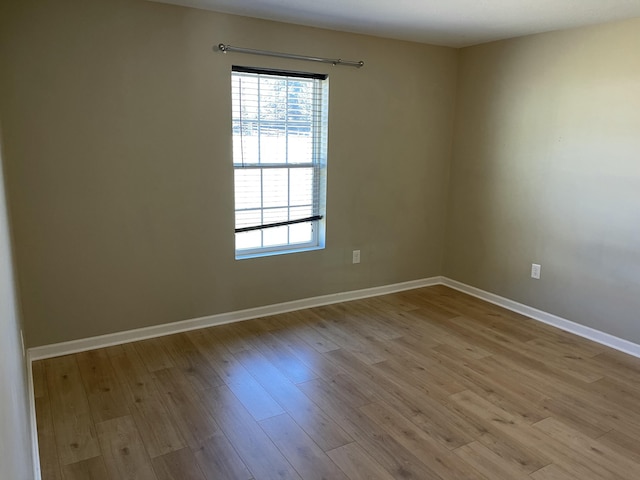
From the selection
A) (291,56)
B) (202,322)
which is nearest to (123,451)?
(202,322)

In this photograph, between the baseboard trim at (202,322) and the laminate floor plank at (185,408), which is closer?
the laminate floor plank at (185,408)

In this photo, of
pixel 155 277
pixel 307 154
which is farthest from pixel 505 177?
pixel 155 277

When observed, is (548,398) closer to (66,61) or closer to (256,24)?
(256,24)

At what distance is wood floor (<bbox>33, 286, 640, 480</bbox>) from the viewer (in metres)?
2.16

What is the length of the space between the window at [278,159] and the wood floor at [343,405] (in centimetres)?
75

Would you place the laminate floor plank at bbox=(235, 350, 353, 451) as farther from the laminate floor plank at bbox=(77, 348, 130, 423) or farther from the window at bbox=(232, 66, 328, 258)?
the window at bbox=(232, 66, 328, 258)

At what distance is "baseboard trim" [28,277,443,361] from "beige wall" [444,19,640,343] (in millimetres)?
922

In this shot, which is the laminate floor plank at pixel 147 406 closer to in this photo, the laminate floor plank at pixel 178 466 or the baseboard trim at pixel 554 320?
the laminate floor plank at pixel 178 466

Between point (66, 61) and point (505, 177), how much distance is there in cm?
342

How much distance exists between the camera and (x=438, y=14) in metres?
3.16

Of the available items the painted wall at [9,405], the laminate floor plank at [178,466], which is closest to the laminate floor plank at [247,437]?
the laminate floor plank at [178,466]

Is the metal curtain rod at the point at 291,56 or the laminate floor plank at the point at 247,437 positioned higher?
the metal curtain rod at the point at 291,56

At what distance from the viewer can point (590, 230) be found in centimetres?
352

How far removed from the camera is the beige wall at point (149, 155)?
2854mm
